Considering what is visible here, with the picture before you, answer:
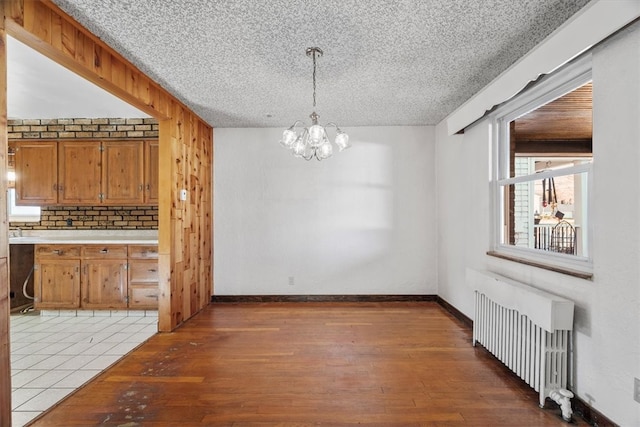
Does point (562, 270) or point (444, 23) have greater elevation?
point (444, 23)

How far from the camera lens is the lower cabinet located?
4184 millimetres

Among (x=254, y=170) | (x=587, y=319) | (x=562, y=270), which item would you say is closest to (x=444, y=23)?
(x=562, y=270)

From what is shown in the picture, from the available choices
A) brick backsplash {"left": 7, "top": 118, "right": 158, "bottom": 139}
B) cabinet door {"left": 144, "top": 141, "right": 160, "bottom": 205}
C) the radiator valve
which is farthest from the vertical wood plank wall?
the radiator valve

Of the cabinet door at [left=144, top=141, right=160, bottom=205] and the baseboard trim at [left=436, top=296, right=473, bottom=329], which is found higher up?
the cabinet door at [left=144, top=141, right=160, bottom=205]

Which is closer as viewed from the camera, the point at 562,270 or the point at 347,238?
the point at 562,270

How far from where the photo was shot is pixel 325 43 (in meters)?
2.45

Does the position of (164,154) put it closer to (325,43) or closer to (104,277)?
(104,277)

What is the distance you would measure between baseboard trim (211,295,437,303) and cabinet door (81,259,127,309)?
1196mm

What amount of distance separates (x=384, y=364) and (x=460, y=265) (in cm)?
179

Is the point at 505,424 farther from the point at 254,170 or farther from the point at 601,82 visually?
the point at 254,170

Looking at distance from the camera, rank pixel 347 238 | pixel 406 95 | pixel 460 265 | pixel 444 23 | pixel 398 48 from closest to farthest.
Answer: pixel 444 23
pixel 398 48
pixel 406 95
pixel 460 265
pixel 347 238

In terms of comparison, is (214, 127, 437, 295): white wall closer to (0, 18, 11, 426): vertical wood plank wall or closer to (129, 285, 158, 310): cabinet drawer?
(129, 285, 158, 310): cabinet drawer

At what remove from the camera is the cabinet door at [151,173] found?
14.5 ft

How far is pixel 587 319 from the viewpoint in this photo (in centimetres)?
205
